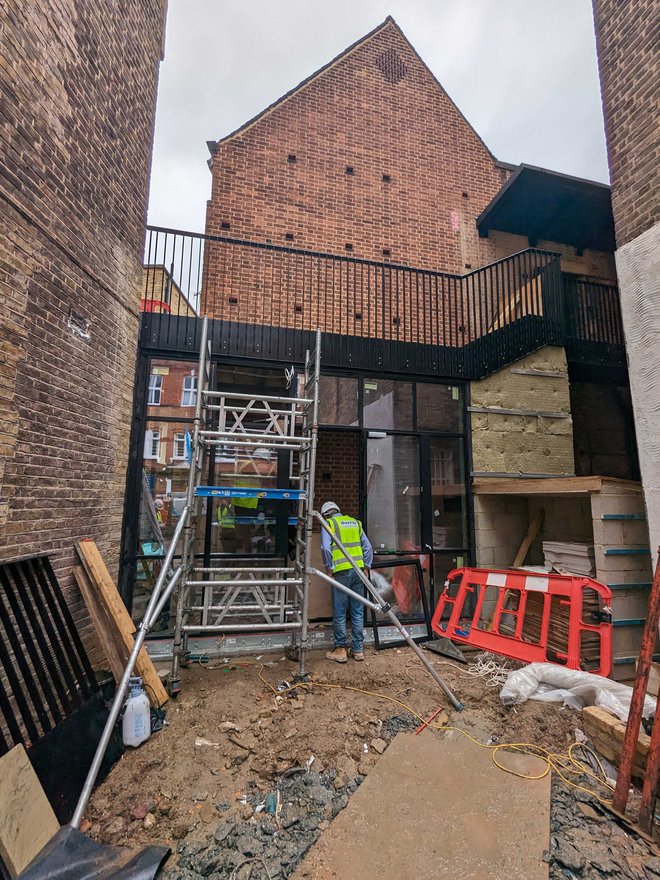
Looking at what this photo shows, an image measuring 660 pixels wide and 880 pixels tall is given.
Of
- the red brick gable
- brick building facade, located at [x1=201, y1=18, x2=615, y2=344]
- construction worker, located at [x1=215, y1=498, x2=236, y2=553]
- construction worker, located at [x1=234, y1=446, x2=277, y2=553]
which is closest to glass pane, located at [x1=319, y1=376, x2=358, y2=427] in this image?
construction worker, located at [x1=234, y1=446, x2=277, y2=553]

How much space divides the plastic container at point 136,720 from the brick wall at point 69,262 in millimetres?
1387

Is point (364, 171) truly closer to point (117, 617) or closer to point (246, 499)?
point (246, 499)

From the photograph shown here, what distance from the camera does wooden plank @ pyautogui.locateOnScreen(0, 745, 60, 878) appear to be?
212cm

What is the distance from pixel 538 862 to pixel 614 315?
8.43 metres

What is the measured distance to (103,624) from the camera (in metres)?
4.21

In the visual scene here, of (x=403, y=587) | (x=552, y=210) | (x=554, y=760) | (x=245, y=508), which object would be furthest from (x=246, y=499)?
(x=552, y=210)

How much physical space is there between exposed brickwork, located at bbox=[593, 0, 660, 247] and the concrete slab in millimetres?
5913

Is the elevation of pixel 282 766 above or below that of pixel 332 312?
below

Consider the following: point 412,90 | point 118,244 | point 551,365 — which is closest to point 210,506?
point 118,244

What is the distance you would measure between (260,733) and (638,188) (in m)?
7.18

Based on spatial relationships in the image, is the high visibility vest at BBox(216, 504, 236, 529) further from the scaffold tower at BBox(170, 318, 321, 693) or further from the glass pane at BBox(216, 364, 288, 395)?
the glass pane at BBox(216, 364, 288, 395)

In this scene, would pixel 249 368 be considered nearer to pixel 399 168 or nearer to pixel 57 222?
pixel 57 222

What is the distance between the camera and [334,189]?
31.2 feet

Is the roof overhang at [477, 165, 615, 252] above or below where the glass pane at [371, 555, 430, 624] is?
above
